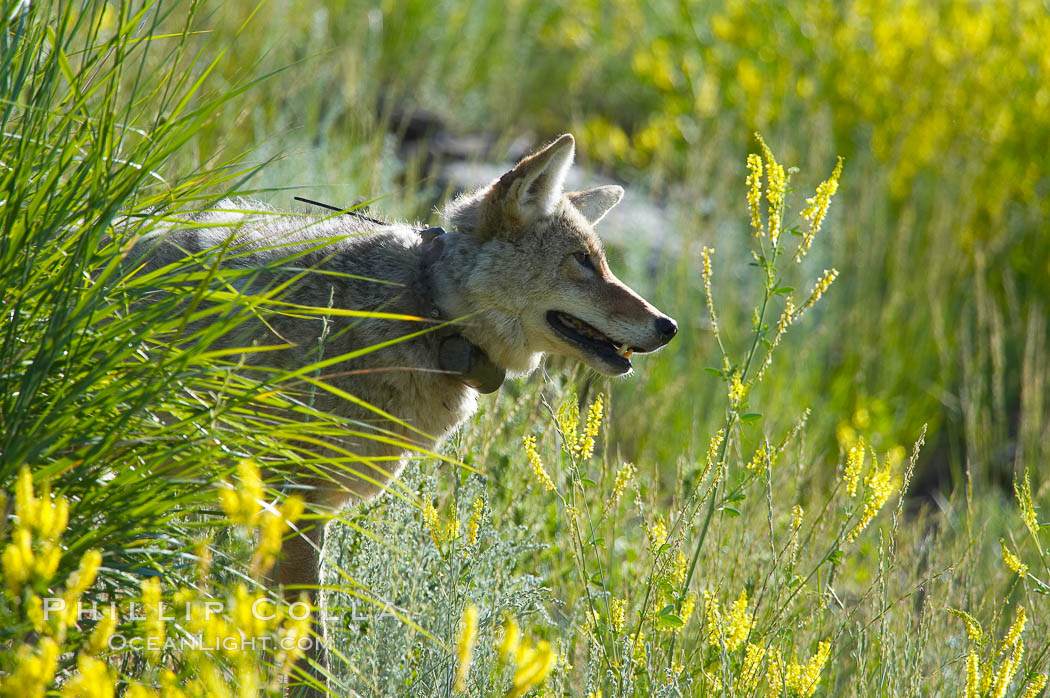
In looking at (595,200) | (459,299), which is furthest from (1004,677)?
(595,200)

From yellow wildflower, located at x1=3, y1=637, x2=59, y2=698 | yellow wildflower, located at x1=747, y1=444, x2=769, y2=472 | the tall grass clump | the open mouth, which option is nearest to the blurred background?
the open mouth

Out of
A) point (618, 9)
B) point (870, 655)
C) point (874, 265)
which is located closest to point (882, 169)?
point (874, 265)

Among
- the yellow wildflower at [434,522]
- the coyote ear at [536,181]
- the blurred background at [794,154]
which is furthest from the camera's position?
the blurred background at [794,154]

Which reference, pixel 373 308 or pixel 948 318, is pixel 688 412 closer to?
pixel 948 318

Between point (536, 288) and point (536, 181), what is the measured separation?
1.30 ft

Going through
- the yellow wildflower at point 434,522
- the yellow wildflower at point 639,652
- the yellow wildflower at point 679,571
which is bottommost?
the yellow wildflower at point 639,652

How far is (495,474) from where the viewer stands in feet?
13.1

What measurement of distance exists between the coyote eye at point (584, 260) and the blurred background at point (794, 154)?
6.53 feet

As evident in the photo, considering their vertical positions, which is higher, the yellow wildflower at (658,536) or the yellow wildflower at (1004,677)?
the yellow wildflower at (658,536)

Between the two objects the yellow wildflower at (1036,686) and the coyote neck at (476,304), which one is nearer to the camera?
the yellow wildflower at (1036,686)

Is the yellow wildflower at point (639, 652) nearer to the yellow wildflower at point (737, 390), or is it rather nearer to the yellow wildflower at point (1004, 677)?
the yellow wildflower at point (737, 390)

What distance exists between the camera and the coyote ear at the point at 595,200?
4.15 metres

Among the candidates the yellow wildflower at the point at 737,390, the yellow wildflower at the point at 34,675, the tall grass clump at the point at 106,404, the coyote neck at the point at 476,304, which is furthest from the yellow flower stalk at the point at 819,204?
the yellow wildflower at the point at 34,675

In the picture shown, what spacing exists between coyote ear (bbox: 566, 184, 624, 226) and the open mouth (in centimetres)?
71
